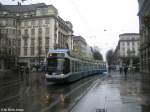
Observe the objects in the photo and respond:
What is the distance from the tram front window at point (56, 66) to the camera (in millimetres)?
24172

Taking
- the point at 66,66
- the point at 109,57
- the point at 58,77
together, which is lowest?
the point at 58,77

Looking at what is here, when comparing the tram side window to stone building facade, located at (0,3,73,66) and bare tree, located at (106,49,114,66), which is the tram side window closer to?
stone building facade, located at (0,3,73,66)

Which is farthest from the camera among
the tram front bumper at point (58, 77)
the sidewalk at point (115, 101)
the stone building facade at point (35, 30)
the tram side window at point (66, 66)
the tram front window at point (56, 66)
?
the stone building facade at point (35, 30)

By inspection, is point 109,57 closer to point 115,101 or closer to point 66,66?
point 66,66

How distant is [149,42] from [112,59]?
367 feet

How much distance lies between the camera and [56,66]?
79.8 ft

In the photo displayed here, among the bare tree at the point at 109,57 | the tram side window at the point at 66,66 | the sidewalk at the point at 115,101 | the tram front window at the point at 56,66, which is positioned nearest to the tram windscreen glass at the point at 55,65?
the tram front window at the point at 56,66

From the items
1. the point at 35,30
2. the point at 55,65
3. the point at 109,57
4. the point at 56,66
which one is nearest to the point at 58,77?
the point at 56,66

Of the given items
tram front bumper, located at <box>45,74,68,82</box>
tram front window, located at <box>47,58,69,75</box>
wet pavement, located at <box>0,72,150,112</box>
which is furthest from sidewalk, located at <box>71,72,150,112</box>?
tram front window, located at <box>47,58,69,75</box>

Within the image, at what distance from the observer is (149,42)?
171 feet

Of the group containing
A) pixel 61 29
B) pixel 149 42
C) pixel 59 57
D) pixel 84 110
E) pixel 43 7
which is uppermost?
pixel 43 7

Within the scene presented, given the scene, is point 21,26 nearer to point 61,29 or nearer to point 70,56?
point 61,29

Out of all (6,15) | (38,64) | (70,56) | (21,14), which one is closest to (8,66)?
(38,64)

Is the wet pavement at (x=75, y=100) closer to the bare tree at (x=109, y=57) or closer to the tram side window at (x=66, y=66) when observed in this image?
the tram side window at (x=66, y=66)
